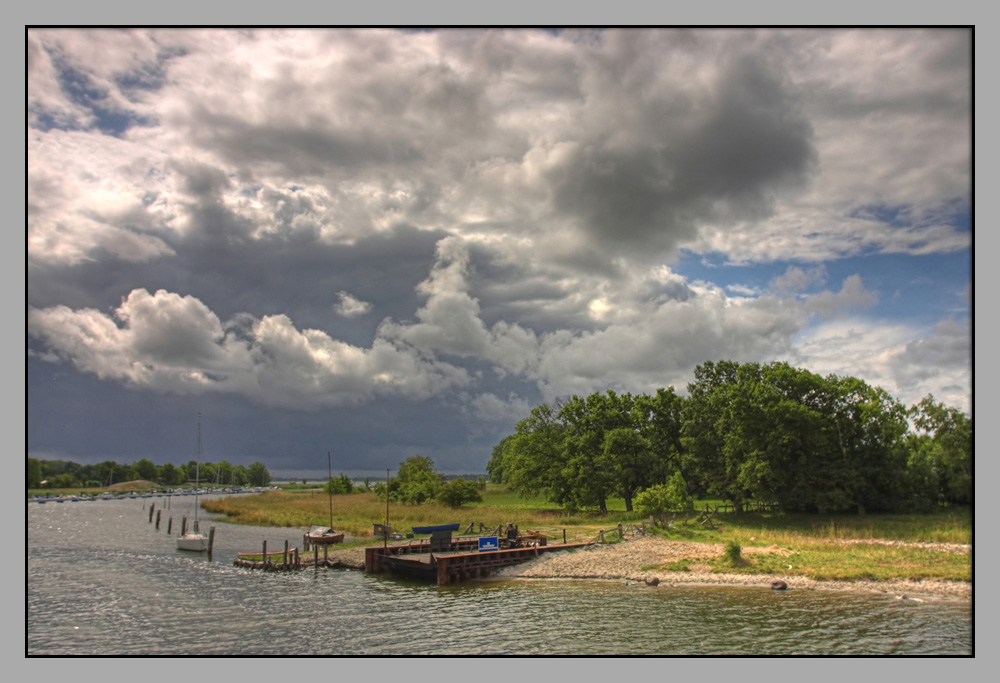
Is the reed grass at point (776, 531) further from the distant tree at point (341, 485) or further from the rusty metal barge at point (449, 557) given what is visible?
the distant tree at point (341, 485)

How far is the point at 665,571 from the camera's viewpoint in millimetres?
34531

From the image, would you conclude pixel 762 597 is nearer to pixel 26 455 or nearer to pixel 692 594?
pixel 692 594

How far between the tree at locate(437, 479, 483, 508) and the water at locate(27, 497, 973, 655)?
4590 cm

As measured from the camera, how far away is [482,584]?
3519 centimetres

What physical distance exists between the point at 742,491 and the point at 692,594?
1164 inches

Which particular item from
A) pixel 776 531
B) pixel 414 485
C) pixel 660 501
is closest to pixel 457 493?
pixel 414 485

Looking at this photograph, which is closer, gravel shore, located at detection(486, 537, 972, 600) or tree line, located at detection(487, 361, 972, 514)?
gravel shore, located at detection(486, 537, 972, 600)

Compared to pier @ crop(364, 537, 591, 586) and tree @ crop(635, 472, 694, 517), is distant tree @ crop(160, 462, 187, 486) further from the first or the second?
tree @ crop(635, 472, 694, 517)

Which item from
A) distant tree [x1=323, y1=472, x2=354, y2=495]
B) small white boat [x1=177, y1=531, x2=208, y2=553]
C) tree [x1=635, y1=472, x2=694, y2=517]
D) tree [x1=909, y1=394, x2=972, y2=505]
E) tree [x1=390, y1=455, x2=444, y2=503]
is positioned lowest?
distant tree [x1=323, y1=472, x2=354, y2=495]

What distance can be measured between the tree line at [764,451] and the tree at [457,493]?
16.9 m

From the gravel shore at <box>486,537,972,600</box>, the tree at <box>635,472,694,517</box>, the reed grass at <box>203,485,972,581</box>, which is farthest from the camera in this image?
the tree at <box>635,472,694,517</box>

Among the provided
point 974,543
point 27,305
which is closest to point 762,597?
point 974,543

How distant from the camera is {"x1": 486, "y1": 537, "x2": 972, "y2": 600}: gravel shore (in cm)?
2853

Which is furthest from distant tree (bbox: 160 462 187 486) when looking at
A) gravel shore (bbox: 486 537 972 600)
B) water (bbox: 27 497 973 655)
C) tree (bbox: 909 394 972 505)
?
tree (bbox: 909 394 972 505)
